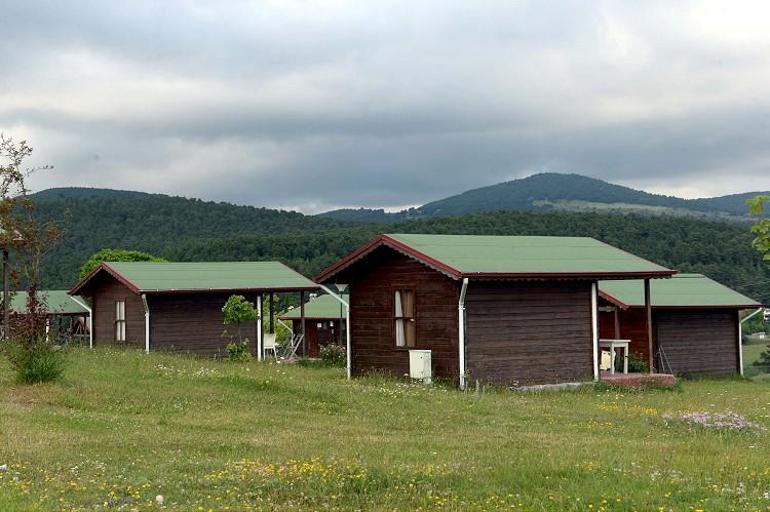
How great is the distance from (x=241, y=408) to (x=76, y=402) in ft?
10.9

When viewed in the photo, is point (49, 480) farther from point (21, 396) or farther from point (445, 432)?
point (21, 396)

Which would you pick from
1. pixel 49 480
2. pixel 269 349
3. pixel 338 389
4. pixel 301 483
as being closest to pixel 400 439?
pixel 301 483

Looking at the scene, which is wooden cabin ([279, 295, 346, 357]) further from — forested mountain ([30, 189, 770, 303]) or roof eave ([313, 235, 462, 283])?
roof eave ([313, 235, 462, 283])

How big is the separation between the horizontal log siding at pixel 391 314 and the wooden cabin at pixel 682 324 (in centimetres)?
1087

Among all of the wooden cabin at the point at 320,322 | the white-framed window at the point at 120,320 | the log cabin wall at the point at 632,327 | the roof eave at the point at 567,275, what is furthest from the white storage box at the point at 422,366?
the wooden cabin at the point at 320,322

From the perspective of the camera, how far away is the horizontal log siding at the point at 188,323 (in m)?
37.2

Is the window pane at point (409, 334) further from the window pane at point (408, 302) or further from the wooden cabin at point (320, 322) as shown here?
the wooden cabin at point (320, 322)

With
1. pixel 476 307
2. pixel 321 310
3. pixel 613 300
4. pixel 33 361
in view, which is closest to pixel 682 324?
pixel 613 300

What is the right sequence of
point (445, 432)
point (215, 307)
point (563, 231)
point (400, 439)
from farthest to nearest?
point (563, 231) → point (215, 307) → point (445, 432) → point (400, 439)

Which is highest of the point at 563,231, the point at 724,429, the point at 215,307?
the point at 563,231

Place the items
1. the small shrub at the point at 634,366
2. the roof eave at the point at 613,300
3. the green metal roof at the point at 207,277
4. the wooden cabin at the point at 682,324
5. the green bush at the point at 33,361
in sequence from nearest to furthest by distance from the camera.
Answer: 1. the green bush at the point at 33,361
2. the small shrub at the point at 634,366
3. the roof eave at the point at 613,300
4. the wooden cabin at the point at 682,324
5. the green metal roof at the point at 207,277

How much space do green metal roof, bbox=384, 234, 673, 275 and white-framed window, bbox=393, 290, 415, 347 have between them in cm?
157

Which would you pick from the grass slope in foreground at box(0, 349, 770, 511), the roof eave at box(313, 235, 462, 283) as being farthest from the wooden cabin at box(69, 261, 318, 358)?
the grass slope in foreground at box(0, 349, 770, 511)

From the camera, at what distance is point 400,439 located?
50.3 ft
